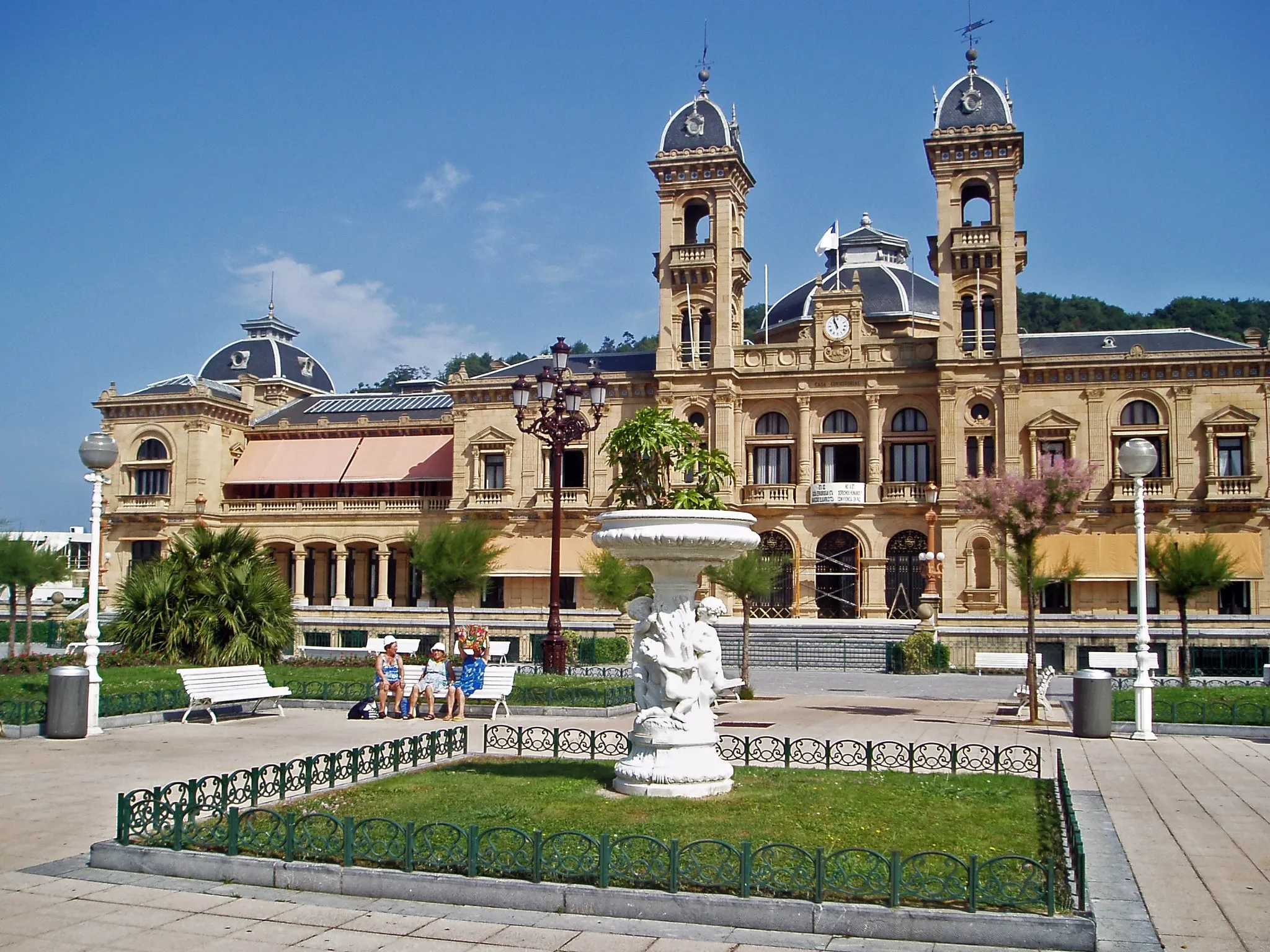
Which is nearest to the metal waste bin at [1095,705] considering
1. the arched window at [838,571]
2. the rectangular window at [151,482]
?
the arched window at [838,571]

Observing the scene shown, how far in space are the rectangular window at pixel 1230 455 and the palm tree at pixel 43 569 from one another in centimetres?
4019

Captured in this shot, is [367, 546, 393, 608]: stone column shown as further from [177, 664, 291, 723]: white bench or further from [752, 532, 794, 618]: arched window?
[177, 664, 291, 723]: white bench

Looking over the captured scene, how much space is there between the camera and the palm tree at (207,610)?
93.2 ft

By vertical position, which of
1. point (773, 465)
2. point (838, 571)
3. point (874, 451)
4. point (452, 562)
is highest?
point (874, 451)

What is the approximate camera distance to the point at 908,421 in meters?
48.1

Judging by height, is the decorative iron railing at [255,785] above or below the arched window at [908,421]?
below

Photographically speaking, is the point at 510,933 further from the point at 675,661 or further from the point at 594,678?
the point at 594,678

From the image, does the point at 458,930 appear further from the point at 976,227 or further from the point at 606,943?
the point at 976,227

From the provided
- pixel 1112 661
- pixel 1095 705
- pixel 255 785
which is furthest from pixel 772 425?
pixel 255 785

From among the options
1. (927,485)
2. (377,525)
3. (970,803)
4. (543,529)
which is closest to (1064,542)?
(927,485)

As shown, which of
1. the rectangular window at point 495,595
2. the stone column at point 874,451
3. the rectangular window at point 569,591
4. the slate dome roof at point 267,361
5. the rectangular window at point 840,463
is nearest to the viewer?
the stone column at point 874,451

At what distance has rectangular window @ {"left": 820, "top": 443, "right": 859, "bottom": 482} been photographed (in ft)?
160

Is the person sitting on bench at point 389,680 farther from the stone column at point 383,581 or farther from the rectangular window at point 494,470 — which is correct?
the rectangular window at point 494,470

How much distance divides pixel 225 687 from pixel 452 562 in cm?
1441
